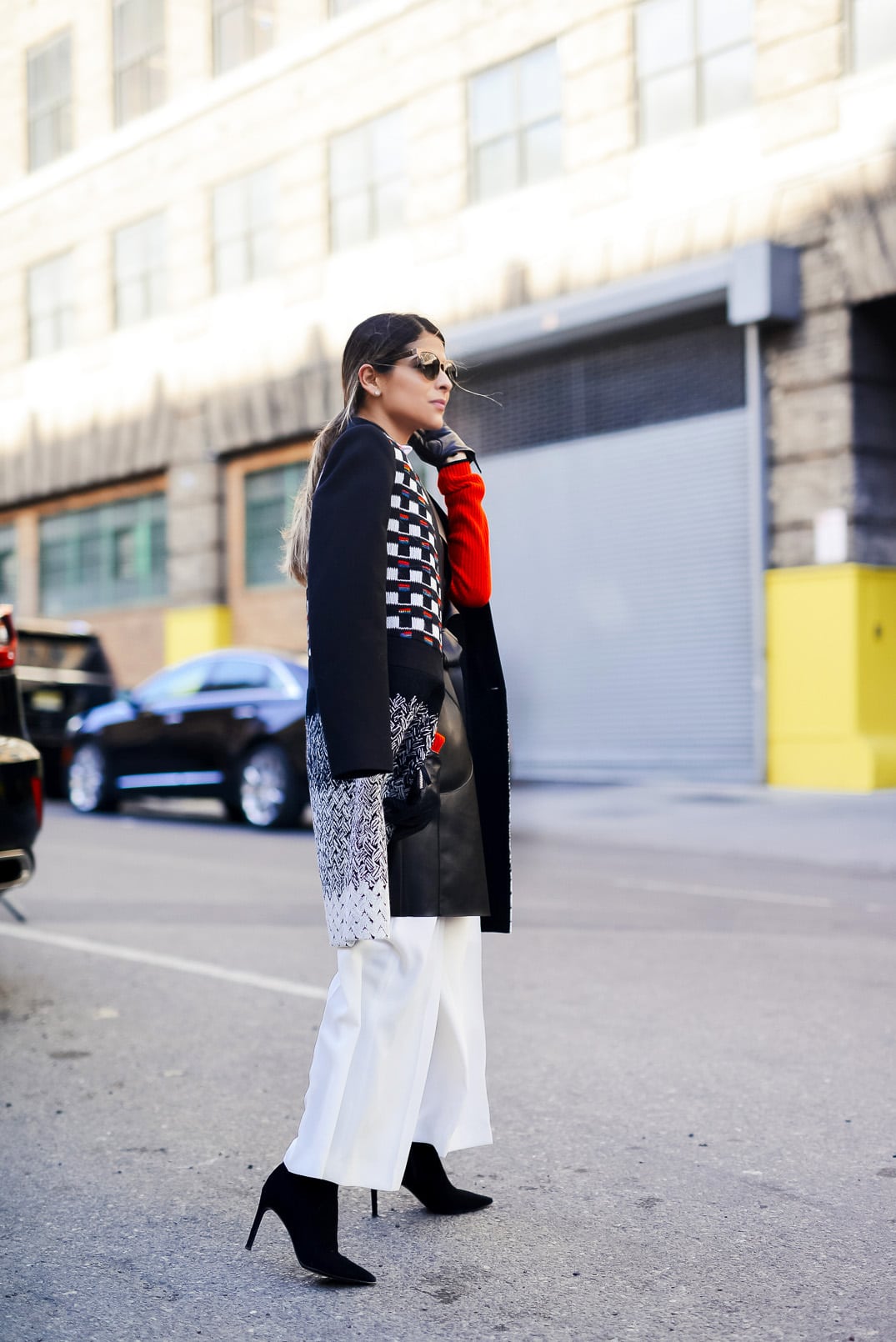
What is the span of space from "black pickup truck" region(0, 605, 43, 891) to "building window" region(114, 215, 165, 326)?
2012 centimetres

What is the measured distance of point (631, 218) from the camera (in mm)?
17297

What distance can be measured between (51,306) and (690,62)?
579 inches

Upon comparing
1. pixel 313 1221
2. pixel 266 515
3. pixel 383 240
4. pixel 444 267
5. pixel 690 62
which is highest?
pixel 690 62

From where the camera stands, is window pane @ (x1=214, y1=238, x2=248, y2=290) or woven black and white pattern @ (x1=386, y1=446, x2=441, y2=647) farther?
window pane @ (x1=214, y1=238, x2=248, y2=290)

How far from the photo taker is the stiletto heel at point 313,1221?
3.03 metres

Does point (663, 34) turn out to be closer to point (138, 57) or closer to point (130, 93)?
point (138, 57)

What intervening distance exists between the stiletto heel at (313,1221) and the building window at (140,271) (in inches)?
913

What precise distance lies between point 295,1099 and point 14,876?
1.78 metres

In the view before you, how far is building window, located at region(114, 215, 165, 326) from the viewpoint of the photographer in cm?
2502

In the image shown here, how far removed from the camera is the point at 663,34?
17.0m

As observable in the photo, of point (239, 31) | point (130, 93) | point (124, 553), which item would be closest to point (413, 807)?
point (239, 31)

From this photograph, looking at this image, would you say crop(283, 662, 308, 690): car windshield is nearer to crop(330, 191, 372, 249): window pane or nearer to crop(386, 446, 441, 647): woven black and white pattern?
crop(386, 446, 441, 647): woven black and white pattern

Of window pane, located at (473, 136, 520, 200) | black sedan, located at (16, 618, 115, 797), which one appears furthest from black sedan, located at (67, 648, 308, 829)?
window pane, located at (473, 136, 520, 200)

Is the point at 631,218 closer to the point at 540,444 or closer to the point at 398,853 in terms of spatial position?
the point at 540,444
